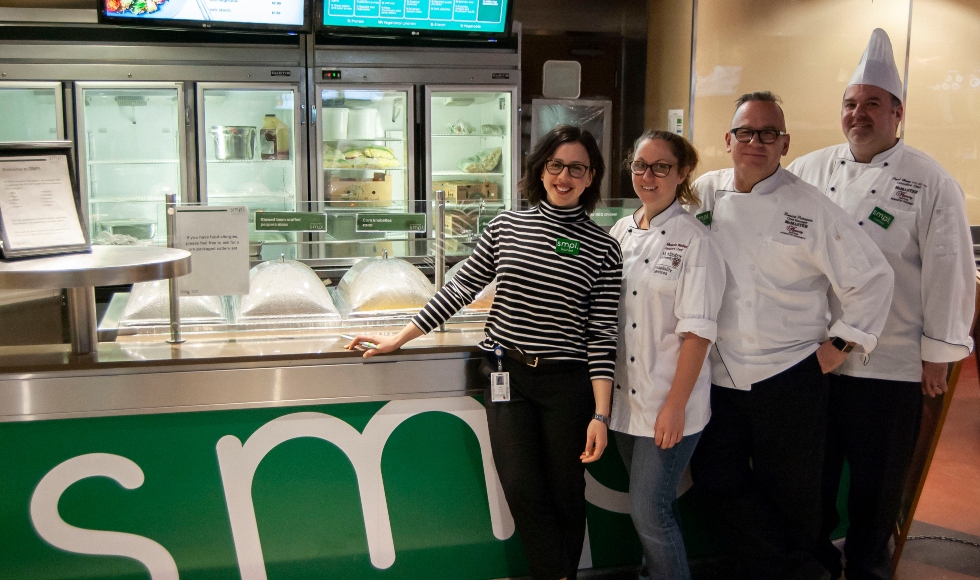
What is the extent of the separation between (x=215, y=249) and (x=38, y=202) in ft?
1.50

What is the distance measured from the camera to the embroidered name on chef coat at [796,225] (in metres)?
2.18

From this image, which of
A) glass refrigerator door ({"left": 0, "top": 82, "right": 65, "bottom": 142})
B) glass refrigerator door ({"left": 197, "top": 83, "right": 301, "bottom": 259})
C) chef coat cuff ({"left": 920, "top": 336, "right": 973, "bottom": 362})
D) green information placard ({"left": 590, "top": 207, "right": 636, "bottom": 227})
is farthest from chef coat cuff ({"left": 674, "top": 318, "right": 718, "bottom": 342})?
glass refrigerator door ({"left": 0, "top": 82, "right": 65, "bottom": 142})

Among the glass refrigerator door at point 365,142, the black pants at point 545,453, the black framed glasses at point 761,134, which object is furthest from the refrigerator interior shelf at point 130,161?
the black framed glasses at point 761,134

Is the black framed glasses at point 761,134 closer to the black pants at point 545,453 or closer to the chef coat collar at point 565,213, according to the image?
the chef coat collar at point 565,213

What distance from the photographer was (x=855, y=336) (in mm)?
2154

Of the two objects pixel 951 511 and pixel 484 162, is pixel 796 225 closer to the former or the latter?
pixel 951 511

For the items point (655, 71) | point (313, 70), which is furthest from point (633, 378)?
point (655, 71)

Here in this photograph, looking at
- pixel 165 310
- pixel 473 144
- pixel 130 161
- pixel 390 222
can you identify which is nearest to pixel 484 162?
pixel 473 144

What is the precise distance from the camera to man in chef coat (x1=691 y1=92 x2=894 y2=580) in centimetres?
217

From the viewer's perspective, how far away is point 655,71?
607cm

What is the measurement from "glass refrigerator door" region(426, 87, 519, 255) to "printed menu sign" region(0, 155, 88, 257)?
309cm

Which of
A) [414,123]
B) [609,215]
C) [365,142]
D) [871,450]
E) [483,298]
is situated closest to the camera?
[871,450]

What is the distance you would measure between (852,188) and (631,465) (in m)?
1.09

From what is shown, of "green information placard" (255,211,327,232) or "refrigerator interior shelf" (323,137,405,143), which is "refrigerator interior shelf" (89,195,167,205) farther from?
"green information placard" (255,211,327,232)
